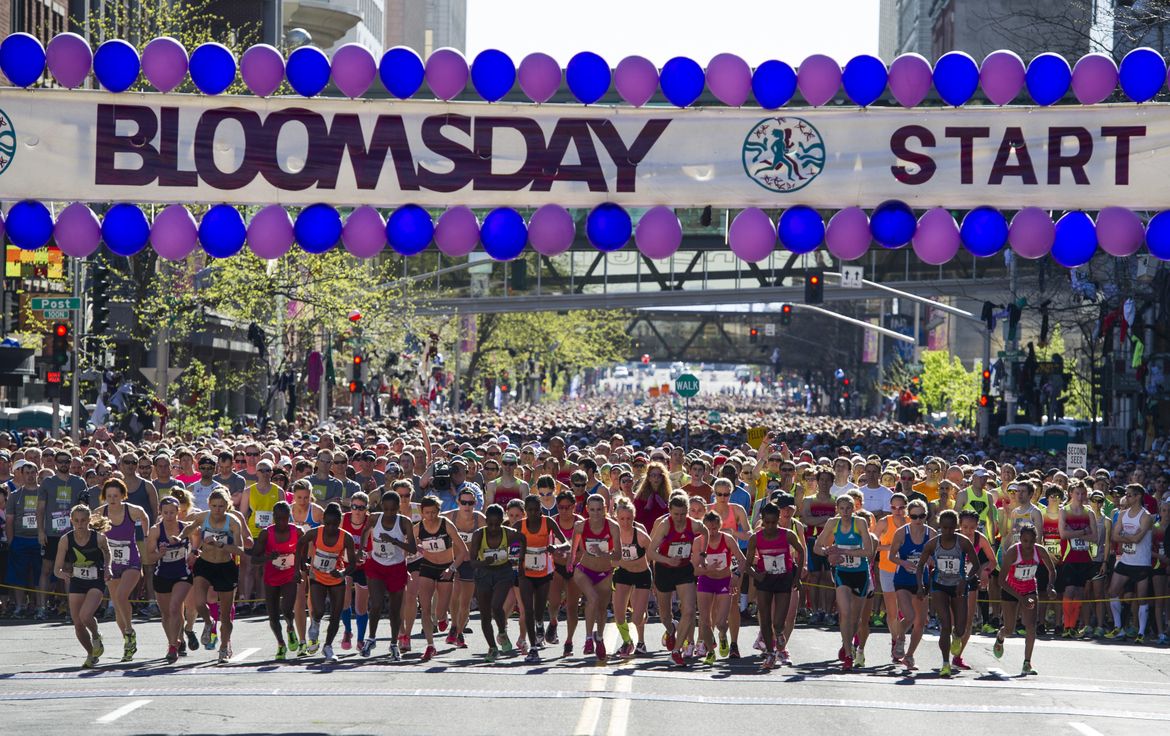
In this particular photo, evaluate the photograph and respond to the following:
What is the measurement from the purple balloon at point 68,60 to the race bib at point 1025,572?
9646 millimetres

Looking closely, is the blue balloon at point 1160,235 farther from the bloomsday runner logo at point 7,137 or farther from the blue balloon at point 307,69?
the bloomsday runner logo at point 7,137

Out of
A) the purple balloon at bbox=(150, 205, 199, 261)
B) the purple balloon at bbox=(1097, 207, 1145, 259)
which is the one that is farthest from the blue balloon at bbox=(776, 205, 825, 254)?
the purple balloon at bbox=(150, 205, 199, 261)

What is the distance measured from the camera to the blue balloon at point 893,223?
12.6 m

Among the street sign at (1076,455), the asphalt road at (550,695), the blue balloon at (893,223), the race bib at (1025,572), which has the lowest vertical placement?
the asphalt road at (550,695)

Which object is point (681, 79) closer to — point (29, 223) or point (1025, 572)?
point (29, 223)

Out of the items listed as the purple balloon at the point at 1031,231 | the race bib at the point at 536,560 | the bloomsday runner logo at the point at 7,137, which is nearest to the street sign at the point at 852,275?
the race bib at the point at 536,560

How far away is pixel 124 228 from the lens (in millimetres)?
12672

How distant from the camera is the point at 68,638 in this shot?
59.4 ft

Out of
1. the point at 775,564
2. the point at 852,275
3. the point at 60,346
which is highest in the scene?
the point at 852,275

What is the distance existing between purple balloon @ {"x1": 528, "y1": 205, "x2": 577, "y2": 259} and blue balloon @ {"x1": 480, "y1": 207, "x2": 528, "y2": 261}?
90mm

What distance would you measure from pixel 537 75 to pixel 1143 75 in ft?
13.9

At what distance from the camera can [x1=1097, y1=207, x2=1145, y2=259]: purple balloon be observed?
12.5m

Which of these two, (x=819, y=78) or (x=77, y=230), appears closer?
(x=819, y=78)

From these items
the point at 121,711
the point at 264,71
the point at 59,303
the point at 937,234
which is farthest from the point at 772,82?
the point at 59,303
